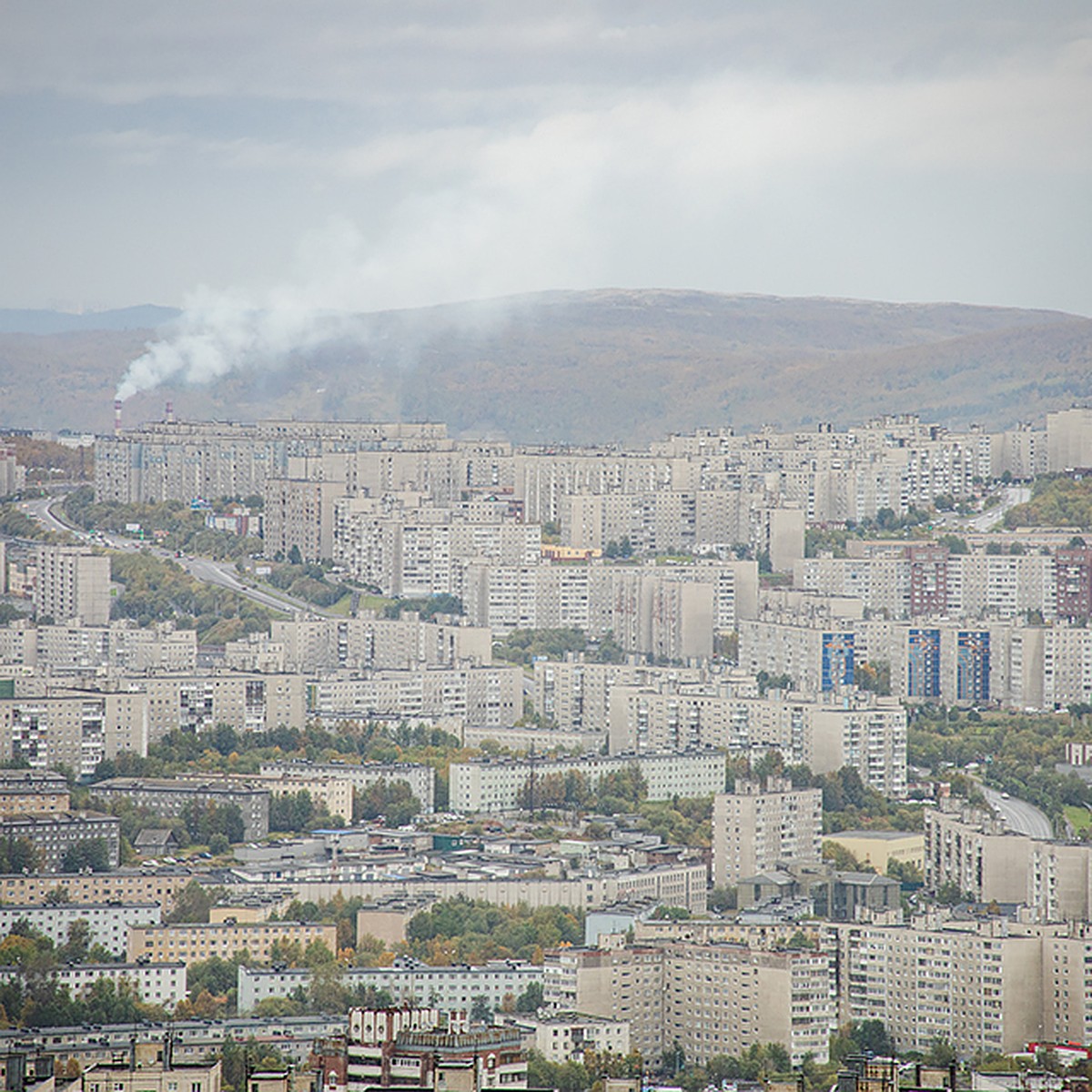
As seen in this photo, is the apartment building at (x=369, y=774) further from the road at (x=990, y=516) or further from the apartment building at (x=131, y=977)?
the road at (x=990, y=516)

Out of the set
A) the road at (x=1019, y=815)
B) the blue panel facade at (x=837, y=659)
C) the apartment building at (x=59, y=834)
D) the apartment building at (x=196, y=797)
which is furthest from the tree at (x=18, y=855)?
the blue panel facade at (x=837, y=659)

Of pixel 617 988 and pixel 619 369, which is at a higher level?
pixel 619 369

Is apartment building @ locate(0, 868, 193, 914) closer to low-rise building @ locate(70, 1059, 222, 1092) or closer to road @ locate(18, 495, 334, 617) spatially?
low-rise building @ locate(70, 1059, 222, 1092)

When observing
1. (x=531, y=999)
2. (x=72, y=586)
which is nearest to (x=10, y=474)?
(x=72, y=586)

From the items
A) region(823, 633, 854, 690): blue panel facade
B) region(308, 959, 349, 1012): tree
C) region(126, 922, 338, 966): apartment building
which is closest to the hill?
region(823, 633, 854, 690): blue panel facade

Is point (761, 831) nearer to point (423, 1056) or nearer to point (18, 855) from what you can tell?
point (18, 855)
